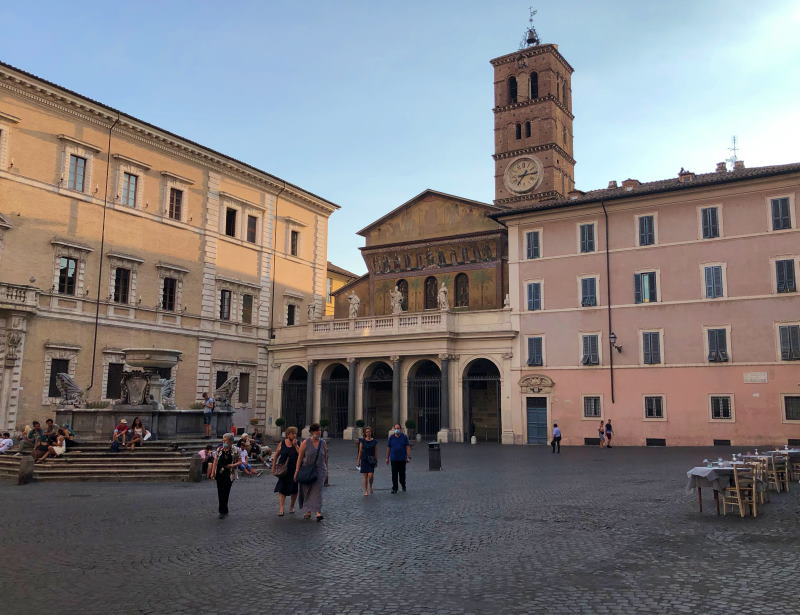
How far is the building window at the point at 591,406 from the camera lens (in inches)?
1342

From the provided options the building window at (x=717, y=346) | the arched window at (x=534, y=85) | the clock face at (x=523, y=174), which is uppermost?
the arched window at (x=534, y=85)

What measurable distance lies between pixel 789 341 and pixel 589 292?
29.1 feet

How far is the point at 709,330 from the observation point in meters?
32.0

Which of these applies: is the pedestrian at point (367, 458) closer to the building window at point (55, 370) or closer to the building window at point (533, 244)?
the building window at point (55, 370)

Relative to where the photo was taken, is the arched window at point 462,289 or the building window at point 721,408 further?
the arched window at point 462,289

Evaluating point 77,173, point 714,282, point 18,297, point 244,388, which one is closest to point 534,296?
point 714,282

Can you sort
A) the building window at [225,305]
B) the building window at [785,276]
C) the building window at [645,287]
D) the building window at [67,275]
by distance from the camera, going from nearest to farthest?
the building window at [785,276] < the building window at [67,275] < the building window at [645,287] < the building window at [225,305]

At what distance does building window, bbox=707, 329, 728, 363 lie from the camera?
103ft

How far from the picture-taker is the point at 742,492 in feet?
40.4

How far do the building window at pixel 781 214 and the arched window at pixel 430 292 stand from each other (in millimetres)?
18759

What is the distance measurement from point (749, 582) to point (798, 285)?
87.5 ft

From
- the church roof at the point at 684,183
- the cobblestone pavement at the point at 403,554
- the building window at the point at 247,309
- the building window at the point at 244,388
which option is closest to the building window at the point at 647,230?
the church roof at the point at 684,183

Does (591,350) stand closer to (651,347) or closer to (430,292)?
(651,347)

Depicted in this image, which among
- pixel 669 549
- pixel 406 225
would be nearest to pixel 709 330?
pixel 406 225
